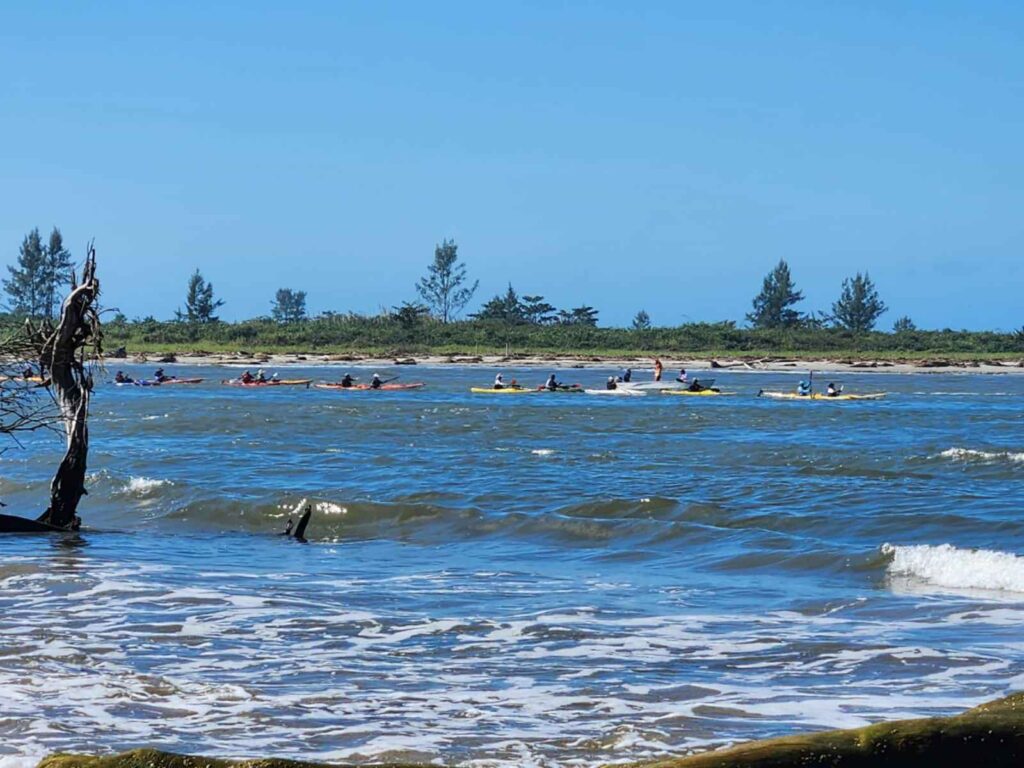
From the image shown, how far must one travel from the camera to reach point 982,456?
25.9 m

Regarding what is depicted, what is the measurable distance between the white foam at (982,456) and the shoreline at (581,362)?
50079 millimetres

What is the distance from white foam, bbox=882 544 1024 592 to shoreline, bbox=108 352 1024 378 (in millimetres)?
62784

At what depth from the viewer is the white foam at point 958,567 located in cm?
1270

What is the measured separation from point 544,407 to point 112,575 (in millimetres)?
33022

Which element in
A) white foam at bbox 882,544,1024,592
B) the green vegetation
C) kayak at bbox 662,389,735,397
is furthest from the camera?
the green vegetation

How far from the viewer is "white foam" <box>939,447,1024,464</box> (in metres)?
25.5

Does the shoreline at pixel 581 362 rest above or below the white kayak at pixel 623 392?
above

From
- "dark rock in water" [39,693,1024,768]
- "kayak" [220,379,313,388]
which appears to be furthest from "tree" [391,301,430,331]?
"dark rock in water" [39,693,1024,768]

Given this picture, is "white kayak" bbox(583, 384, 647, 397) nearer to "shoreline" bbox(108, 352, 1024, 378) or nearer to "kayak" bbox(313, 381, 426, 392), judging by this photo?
"kayak" bbox(313, 381, 426, 392)

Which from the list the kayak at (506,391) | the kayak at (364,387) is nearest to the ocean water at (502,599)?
the kayak at (506,391)

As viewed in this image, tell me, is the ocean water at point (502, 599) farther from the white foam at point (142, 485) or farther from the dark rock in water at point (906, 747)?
the dark rock in water at point (906, 747)

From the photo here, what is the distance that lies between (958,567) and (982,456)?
13.3 metres

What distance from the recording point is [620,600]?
1159cm

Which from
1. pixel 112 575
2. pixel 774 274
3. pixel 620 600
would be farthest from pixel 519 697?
pixel 774 274
